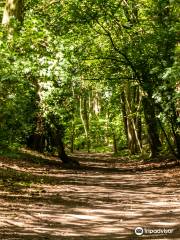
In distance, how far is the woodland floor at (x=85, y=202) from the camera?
9570 mm

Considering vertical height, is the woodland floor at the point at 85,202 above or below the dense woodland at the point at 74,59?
below

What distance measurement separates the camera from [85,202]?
13484 mm

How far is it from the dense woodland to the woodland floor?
5.83 ft

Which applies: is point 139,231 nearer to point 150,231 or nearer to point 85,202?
point 150,231

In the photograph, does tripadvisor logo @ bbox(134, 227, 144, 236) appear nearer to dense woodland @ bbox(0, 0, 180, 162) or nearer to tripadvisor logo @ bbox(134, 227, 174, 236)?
tripadvisor logo @ bbox(134, 227, 174, 236)

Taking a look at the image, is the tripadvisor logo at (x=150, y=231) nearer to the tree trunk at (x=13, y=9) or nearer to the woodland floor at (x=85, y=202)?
the woodland floor at (x=85, y=202)

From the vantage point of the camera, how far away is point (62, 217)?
11.1 metres

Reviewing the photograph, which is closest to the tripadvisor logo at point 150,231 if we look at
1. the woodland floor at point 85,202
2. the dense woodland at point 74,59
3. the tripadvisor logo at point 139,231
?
the tripadvisor logo at point 139,231

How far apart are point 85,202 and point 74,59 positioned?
4306mm

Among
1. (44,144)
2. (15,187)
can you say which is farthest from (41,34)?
(44,144)

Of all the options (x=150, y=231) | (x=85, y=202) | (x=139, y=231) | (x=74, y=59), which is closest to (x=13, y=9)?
(x=74, y=59)

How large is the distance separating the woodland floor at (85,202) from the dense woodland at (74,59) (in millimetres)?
1778

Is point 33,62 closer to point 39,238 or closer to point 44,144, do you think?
point 39,238

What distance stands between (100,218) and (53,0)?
10723 millimetres
